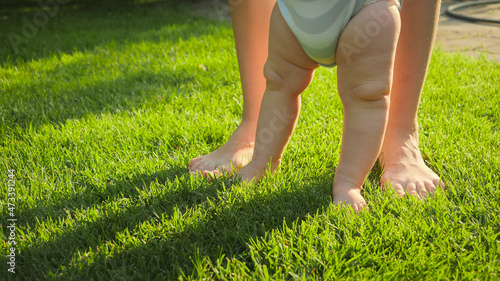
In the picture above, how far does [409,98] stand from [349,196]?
0.47 meters

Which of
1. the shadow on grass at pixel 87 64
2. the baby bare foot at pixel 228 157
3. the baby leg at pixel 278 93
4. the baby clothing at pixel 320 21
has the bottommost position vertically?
the shadow on grass at pixel 87 64

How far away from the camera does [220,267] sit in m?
1.12

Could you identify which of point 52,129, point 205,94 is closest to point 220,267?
point 52,129

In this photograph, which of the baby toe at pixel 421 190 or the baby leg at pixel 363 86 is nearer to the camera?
the baby leg at pixel 363 86

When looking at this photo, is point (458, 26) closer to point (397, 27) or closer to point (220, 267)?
point (397, 27)

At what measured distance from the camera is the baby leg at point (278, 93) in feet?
4.59

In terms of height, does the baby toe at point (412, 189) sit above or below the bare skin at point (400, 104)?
below

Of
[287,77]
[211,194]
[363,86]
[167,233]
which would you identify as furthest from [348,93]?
[167,233]

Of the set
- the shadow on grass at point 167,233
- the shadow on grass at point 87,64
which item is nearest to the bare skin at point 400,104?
the shadow on grass at point 167,233

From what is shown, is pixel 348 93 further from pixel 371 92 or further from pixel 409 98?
pixel 409 98

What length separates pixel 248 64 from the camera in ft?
6.02

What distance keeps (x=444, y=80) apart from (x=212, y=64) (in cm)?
145

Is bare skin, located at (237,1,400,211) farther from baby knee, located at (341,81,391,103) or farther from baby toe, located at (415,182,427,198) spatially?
baby toe, located at (415,182,427,198)

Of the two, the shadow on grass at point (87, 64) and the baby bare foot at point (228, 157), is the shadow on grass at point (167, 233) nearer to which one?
the baby bare foot at point (228, 157)
